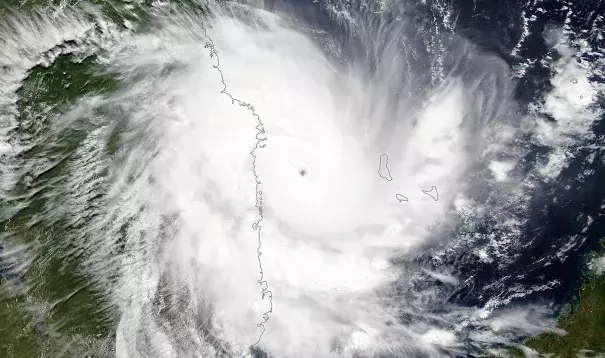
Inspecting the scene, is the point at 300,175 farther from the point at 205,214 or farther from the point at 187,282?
the point at 187,282

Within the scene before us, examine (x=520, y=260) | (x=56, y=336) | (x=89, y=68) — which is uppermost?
(x=89, y=68)

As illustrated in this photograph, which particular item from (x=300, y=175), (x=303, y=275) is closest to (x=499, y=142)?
(x=300, y=175)

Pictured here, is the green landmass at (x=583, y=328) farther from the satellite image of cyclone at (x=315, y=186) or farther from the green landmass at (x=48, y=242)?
the green landmass at (x=48, y=242)

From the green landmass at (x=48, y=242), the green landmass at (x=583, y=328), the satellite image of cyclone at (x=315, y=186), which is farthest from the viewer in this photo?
the green landmass at (x=583, y=328)

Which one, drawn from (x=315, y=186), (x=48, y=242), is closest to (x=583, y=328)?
(x=315, y=186)

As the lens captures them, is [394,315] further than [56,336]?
Yes

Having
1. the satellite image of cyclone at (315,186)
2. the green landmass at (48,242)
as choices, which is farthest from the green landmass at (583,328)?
the green landmass at (48,242)

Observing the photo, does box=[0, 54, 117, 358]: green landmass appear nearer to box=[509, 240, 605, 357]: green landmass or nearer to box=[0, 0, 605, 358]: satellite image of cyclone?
box=[0, 0, 605, 358]: satellite image of cyclone

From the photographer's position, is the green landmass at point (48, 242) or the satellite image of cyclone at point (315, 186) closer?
the green landmass at point (48, 242)

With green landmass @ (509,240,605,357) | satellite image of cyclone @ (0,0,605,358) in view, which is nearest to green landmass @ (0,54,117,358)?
satellite image of cyclone @ (0,0,605,358)
